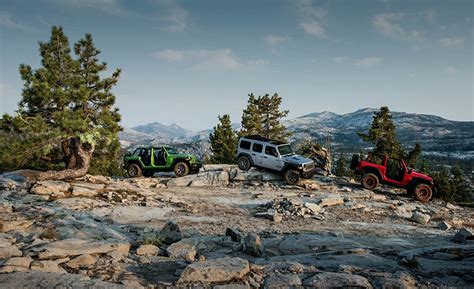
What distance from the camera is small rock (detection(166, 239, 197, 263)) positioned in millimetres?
6005

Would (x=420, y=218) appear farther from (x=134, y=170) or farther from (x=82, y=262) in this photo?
Result: (x=134, y=170)

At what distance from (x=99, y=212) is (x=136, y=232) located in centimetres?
318

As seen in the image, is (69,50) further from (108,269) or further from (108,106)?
(108,269)

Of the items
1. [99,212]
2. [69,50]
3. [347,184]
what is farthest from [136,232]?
[347,184]

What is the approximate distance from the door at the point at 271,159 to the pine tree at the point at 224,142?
20.2 metres

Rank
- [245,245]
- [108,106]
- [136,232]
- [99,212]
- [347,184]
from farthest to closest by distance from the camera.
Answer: [347,184], [108,106], [99,212], [136,232], [245,245]

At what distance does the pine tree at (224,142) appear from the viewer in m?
40.2

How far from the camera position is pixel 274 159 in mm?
19578

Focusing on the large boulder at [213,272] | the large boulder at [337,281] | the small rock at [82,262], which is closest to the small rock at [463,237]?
the large boulder at [337,281]

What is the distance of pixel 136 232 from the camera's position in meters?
8.91

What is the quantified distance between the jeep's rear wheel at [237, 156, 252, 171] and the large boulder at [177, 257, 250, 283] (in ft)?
51.2

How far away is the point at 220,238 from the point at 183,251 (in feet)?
5.82

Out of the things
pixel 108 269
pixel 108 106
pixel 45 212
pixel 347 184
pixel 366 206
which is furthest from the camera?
pixel 347 184

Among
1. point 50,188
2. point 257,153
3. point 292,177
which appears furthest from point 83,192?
point 292,177
